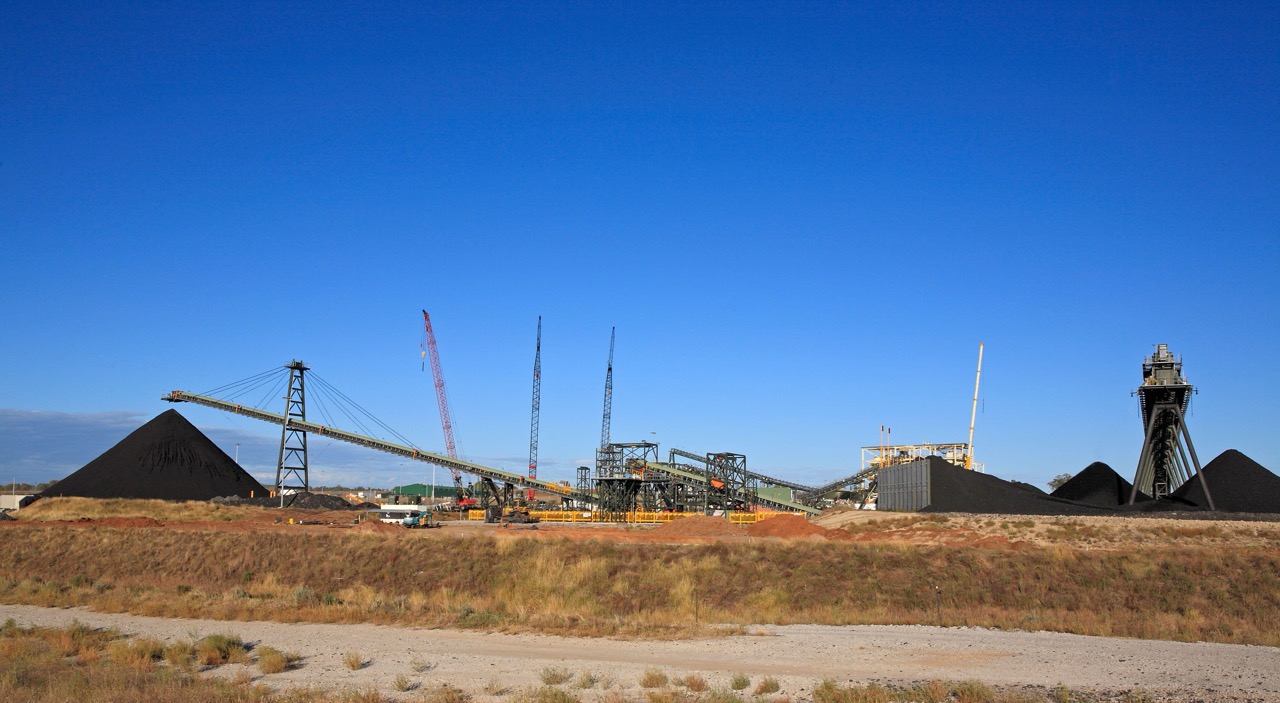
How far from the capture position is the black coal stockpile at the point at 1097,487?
65.5m

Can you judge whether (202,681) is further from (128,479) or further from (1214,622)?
(128,479)

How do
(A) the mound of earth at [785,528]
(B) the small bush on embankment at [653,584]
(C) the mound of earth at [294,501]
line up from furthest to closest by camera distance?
(C) the mound of earth at [294,501] → (A) the mound of earth at [785,528] → (B) the small bush on embankment at [653,584]

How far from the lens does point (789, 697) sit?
→ 1550 centimetres

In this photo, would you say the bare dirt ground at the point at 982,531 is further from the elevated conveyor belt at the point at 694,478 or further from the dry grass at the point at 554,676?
the elevated conveyor belt at the point at 694,478

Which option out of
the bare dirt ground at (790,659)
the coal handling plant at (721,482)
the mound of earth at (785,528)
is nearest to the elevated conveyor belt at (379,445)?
the coal handling plant at (721,482)

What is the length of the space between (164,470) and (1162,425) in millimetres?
78557

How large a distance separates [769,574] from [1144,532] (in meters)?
21.0

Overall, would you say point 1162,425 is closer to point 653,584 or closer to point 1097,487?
point 1097,487

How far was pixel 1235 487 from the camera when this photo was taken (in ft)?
186

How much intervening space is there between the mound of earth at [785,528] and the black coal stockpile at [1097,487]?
25.5 meters

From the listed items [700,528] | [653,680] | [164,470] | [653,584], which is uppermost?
[164,470]

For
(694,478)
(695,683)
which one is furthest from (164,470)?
(695,683)

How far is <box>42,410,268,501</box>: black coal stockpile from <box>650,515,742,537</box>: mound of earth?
4424 cm

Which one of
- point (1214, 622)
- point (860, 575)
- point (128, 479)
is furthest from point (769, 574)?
point (128, 479)
